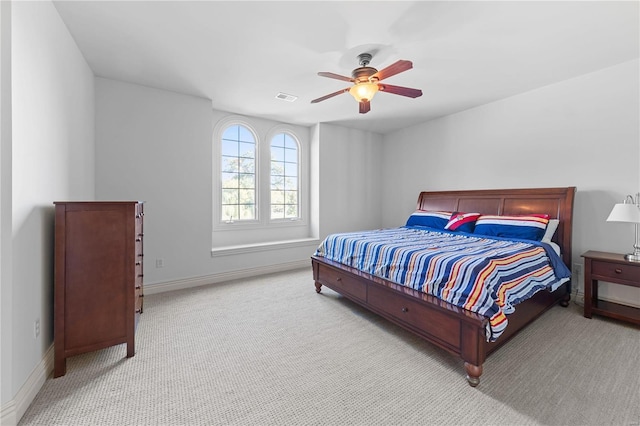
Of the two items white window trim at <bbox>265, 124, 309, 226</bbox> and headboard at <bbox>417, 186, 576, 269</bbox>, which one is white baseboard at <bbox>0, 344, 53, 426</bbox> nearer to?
white window trim at <bbox>265, 124, 309, 226</bbox>

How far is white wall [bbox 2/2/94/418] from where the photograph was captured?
1558mm

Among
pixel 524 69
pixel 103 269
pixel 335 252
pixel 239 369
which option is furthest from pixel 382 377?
pixel 524 69

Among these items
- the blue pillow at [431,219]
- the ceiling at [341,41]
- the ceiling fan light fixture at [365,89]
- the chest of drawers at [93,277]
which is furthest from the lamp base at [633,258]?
the chest of drawers at [93,277]

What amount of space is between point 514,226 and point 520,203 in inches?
21.8

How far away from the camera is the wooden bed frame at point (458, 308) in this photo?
6.14 feet

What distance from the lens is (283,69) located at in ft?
9.93

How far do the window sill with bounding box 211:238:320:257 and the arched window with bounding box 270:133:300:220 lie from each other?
0.61 m

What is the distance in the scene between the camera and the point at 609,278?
8.70 ft

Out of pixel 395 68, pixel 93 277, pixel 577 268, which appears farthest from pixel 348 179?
pixel 93 277

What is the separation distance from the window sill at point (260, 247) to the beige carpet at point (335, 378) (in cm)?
139

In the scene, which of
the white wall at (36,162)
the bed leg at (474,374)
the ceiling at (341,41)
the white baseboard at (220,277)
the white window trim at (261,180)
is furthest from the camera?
the white window trim at (261,180)

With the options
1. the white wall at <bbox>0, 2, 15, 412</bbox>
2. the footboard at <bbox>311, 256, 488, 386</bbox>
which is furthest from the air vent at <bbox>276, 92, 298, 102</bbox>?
the white wall at <bbox>0, 2, 15, 412</bbox>

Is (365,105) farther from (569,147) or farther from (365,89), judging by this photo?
(569,147)

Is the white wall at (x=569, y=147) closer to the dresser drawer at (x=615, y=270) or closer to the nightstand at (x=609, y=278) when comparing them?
the nightstand at (x=609, y=278)
